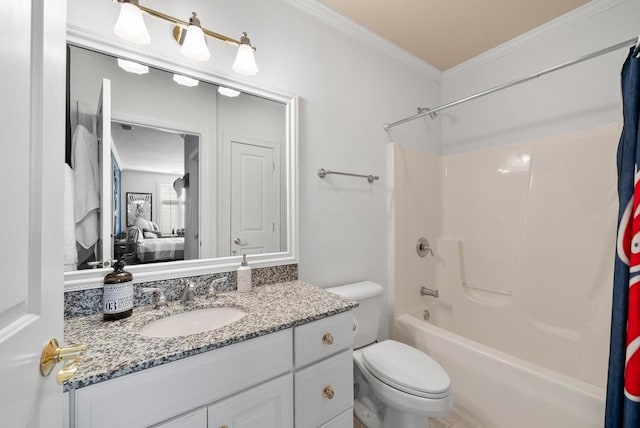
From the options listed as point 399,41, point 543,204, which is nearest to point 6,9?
point 399,41

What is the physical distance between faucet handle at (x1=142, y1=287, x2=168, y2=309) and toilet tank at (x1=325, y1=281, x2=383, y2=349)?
863mm

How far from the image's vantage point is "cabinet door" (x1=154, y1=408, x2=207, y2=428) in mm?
713

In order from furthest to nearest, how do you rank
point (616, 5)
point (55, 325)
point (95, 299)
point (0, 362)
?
point (616, 5)
point (95, 299)
point (55, 325)
point (0, 362)

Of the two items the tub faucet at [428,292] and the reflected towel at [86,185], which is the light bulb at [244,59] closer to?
the reflected towel at [86,185]

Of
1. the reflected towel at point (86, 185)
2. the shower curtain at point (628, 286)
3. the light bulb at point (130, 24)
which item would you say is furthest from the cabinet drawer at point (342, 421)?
the light bulb at point (130, 24)

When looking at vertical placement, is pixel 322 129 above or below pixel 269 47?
below

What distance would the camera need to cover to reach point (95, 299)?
97cm

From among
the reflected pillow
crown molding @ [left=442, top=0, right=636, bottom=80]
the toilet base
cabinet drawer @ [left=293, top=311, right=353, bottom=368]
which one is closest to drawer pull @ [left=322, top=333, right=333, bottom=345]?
cabinet drawer @ [left=293, top=311, right=353, bottom=368]

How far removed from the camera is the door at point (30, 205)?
13.8 inches

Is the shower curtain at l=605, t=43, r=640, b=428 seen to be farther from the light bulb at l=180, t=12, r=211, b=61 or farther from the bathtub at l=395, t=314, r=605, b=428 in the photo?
the light bulb at l=180, t=12, r=211, b=61

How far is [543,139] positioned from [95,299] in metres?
2.67

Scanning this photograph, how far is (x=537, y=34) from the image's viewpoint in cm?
185

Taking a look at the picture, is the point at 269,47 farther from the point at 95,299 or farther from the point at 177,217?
A: the point at 95,299

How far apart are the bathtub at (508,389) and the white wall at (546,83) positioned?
1.51 meters
